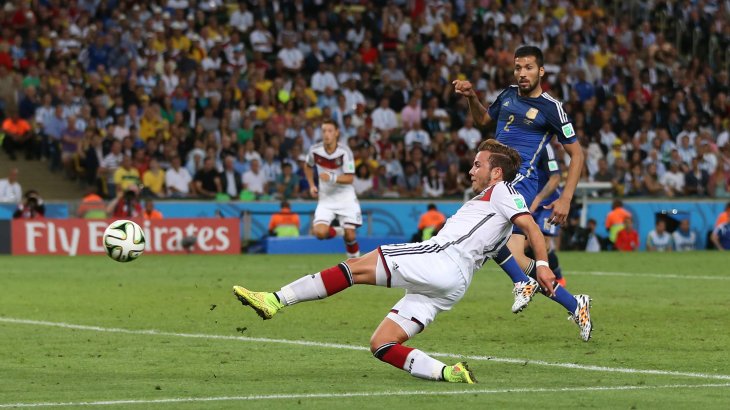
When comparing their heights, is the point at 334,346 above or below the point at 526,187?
below

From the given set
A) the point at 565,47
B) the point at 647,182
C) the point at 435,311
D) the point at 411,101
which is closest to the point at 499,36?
the point at 565,47

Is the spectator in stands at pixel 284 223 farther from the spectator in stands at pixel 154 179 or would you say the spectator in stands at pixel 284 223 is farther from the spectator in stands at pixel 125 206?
the spectator in stands at pixel 125 206

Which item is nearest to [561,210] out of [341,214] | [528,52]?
[528,52]

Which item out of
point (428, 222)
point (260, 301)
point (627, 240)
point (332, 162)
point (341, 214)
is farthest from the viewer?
point (627, 240)

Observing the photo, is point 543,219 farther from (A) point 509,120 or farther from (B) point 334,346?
(B) point 334,346

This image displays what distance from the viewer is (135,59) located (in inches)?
1152

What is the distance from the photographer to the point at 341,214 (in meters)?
19.7

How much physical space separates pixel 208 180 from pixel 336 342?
53.7 ft

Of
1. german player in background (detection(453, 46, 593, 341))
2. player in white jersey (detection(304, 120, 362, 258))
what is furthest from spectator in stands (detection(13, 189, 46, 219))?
german player in background (detection(453, 46, 593, 341))

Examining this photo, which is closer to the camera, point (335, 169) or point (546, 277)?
point (546, 277)

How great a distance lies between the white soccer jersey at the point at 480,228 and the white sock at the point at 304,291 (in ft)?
2.36

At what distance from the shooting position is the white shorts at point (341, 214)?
64.1 ft

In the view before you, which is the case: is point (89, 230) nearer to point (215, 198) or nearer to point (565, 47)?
point (215, 198)

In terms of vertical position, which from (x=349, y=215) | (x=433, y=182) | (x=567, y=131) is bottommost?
(x=433, y=182)
